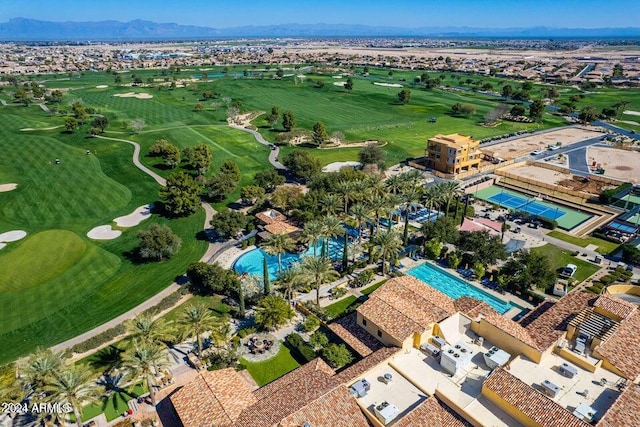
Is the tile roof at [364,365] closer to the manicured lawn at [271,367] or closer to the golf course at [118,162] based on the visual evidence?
the manicured lawn at [271,367]

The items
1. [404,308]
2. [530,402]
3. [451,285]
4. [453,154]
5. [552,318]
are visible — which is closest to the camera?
[530,402]

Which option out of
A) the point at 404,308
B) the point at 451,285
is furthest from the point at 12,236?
the point at 451,285

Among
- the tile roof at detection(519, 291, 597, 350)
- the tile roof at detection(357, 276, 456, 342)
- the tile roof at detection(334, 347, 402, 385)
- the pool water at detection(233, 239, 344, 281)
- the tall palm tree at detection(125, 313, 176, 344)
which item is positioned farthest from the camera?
the pool water at detection(233, 239, 344, 281)

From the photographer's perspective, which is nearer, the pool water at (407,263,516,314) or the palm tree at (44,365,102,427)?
the palm tree at (44,365,102,427)

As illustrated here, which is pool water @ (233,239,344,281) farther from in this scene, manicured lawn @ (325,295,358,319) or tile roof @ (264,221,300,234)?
manicured lawn @ (325,295,358,319)

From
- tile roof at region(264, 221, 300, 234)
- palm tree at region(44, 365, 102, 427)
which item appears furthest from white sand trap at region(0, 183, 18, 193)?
palm tree at region(44, 365, 102, 427)

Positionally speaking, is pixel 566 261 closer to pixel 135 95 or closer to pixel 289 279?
pixel 289 279

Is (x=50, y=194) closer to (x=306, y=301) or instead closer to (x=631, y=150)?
(x=306, y=301)
